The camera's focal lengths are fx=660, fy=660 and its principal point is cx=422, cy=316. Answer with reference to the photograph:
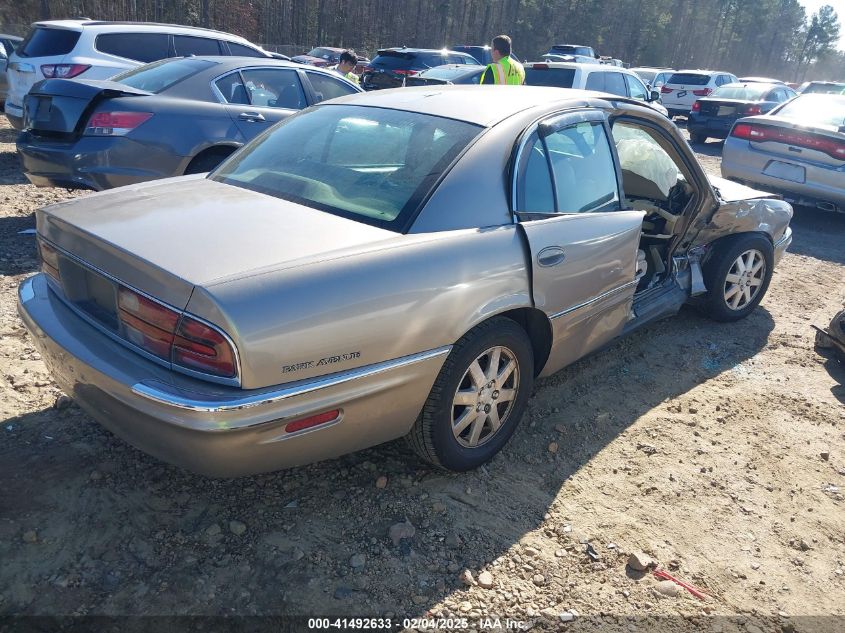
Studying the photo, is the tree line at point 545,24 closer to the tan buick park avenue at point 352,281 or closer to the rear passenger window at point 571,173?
the tan buick park avenue at point 352,281

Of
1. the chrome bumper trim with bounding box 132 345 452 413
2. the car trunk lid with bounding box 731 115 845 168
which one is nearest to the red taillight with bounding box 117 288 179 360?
the chrome bumper trim with bounding box 132 345 452 413

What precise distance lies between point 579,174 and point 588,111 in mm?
379

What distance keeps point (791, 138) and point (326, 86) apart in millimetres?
5587

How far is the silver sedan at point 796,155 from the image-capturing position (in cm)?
767

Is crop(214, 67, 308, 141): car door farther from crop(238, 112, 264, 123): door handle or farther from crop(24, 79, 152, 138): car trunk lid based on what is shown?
crop(24, 79, 152, 138): car trunk lid

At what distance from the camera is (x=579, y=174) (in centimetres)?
344

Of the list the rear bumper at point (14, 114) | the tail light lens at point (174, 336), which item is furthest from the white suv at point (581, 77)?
the tail light lens at point (174, 336)

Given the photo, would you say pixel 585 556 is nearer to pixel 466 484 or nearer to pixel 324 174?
pixel 466 484

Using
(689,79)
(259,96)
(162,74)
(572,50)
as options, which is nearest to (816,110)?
(259,96)

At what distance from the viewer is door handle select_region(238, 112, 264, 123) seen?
19.4 feet

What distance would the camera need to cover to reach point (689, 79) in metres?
20.7

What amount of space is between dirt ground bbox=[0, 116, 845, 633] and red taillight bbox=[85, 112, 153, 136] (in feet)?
6.64

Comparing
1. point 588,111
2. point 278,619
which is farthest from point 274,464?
point 588,111

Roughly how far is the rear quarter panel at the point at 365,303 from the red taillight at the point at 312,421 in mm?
153
